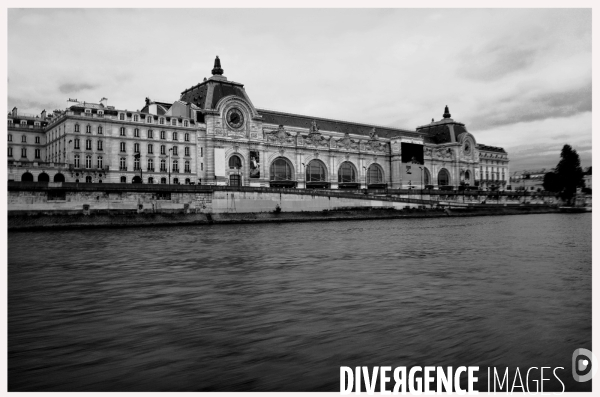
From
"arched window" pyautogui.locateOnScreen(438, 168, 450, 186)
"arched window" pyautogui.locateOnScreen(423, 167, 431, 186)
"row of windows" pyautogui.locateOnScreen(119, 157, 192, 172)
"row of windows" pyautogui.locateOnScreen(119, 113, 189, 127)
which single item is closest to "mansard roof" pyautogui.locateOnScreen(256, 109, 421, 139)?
"arched window" pyautogui.locateOnScreen(423, 167, 431, 186)

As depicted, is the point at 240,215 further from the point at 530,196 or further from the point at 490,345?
the point at 530,196

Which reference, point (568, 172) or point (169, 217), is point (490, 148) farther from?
point (169, 217)

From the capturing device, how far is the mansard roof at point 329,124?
273ft

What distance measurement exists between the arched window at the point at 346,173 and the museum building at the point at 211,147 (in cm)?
19

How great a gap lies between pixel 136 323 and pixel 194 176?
61.1m

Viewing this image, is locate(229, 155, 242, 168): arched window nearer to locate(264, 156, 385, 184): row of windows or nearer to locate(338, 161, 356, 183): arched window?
locate(264, 156, 385, 184): row of windows

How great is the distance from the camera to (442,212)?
7069 centimetres

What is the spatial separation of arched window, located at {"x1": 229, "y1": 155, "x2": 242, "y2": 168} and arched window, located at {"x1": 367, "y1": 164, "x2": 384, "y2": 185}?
30.1 m

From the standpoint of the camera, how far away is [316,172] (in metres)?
85.4

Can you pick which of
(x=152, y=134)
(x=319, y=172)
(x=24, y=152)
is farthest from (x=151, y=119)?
(x=319, y=172)

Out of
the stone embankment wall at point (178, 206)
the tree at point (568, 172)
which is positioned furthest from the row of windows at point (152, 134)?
the tree at point (568, 172)

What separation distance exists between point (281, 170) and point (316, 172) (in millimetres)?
7652

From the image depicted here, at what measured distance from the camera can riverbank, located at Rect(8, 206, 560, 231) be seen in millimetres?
40125

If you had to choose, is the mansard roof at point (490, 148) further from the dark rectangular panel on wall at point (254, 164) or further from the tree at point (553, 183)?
the dark rectangular panel on wall at point (254, 164)
